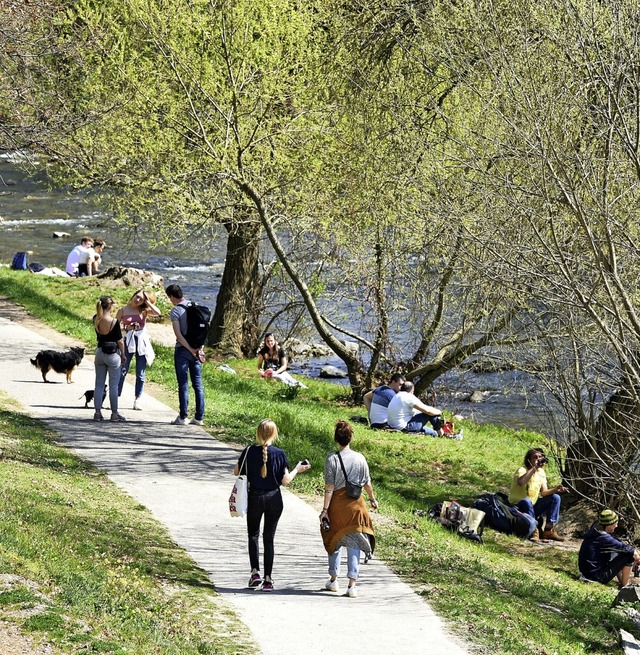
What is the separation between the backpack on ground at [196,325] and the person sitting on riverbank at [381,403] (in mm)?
4659

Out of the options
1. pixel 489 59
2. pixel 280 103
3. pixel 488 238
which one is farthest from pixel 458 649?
pixel 280 103

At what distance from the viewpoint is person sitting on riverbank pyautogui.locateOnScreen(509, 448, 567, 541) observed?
534 inches

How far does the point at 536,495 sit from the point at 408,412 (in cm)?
409

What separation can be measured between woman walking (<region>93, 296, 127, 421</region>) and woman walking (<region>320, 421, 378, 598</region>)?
5.44 m

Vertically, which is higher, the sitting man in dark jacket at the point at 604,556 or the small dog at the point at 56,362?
the small dog at the point at 56,362

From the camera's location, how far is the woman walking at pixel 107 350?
13391mm

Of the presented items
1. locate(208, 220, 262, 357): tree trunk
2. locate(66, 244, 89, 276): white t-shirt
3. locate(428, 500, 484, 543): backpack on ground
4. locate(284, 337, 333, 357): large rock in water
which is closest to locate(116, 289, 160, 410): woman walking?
locate(428, 500, 484, 543): backpack on ground

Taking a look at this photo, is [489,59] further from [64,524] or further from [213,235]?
[213,235]

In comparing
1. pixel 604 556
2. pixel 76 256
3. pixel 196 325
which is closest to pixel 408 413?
pixel 196 325

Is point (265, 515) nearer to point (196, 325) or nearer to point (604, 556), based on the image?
point (196, 325)

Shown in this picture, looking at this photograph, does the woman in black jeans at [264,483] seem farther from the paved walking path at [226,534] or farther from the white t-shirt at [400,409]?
the white t-shirt at [400,409]

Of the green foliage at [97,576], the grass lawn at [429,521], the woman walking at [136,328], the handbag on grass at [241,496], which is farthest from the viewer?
the woman walking at [136,328]

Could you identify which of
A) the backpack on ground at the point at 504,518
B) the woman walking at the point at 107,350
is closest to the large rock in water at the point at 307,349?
the woman walking at the point at 107,350

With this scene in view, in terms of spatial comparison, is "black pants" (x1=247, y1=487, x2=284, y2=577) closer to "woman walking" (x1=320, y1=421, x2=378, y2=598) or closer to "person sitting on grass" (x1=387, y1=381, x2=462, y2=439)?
"woman walking" (x1=320, y1=421, x2=378, y2=598)
